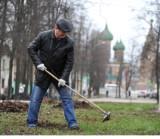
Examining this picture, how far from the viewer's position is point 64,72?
360 inches

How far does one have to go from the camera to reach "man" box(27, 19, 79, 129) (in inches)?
358

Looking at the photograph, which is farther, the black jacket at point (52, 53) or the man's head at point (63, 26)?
the black jacket at point (52, 53)

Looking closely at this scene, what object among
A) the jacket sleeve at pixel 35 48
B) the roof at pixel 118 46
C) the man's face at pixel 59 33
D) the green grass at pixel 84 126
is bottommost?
the green grass at pixel 84 126

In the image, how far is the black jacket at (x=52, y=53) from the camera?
911 cm

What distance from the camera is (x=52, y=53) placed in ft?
30.0

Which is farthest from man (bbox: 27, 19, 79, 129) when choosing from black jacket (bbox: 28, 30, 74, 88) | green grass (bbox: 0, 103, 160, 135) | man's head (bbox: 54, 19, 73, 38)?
green grass (bbox: 0, 103, 160, 135)

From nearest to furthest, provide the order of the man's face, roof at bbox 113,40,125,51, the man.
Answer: the man's face
the man
roof at bbox 113,40,125,51

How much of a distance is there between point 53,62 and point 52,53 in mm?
173

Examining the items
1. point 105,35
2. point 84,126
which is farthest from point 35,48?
point 105,35

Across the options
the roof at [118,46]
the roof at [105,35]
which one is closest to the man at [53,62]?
the roof at [105,35]

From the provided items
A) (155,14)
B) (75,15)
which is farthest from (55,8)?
(155,14)

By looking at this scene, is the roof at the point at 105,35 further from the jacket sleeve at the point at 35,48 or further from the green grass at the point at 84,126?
the jacket sleeve at the point at 35,48

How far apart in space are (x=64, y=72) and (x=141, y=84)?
136428mm

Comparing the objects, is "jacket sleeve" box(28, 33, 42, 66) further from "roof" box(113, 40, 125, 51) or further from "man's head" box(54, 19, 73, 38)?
"roof" box(113, 40, 125, 51)
